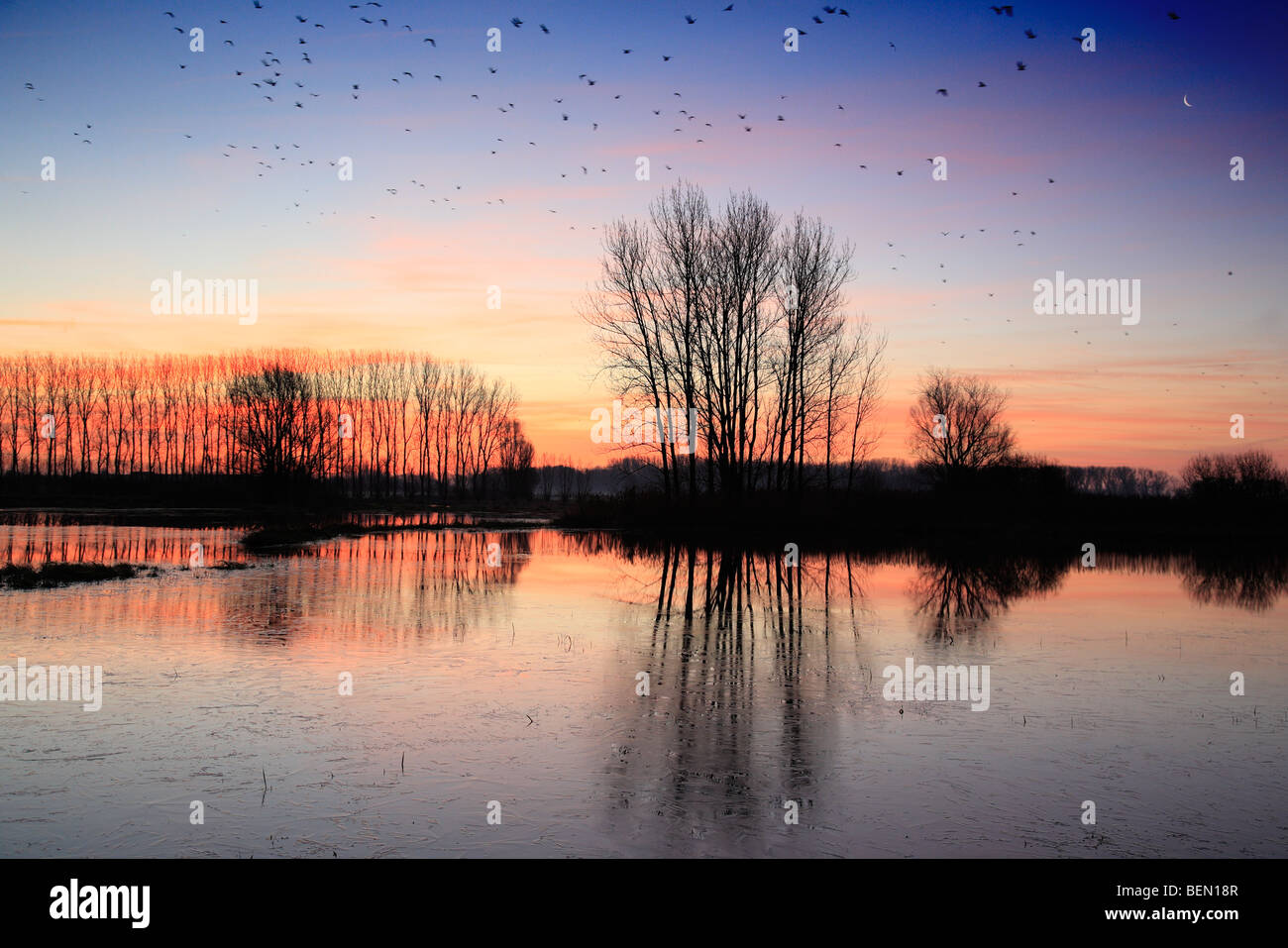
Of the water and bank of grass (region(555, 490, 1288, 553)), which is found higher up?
bank of grass (region(555, 490, 1288, 553))

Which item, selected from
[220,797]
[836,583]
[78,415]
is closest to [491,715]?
[220,797]

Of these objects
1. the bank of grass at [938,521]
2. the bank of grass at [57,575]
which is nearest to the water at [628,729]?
the bank of grass at [57,575]

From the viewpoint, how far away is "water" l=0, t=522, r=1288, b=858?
5887mm

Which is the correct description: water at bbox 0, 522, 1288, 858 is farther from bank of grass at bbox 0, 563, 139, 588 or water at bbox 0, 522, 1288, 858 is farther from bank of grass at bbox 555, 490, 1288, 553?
bank of grass at bbox 555, 490, 1288, 553

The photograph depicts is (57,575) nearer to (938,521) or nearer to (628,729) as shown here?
(628,729)

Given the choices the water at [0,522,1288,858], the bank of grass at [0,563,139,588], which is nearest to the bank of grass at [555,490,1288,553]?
the water at [0,522,1288,858]

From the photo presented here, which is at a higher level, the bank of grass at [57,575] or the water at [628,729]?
the bank of grass at [57,575]

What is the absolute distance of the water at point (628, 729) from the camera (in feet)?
19.3

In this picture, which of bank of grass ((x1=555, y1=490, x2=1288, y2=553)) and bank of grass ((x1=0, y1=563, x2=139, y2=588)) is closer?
bank of grass ((x1=0, y1=563, x2=139, y2=588))

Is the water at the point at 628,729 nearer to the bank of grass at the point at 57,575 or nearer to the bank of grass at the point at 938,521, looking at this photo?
the bank of grass at the point at 57,575

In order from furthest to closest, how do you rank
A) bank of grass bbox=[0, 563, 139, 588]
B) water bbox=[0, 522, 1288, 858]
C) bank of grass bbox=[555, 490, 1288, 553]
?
1. bank of grass bbox=[555, 490, 1288, 553]
2. bank of grass bbox=[0, 563, 139, 588]
3. water bbox=[0, 522, 1288, 858]

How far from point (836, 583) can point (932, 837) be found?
15.0 meters

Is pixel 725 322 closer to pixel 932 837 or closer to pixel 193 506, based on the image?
pixel 932 837

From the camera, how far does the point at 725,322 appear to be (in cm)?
4250
